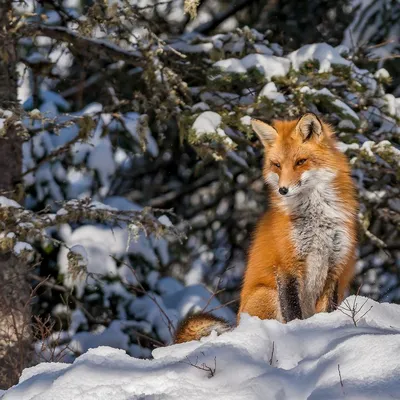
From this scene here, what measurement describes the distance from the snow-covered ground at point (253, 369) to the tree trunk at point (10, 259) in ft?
9.22

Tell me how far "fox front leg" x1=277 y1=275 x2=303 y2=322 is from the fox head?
0.69 metres

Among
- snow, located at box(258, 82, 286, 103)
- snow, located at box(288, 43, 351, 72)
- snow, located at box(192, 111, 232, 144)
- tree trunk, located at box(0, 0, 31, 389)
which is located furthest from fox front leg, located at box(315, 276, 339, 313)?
snow, located at box(288, 43, 351, 72)

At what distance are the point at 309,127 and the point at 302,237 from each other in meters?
0.96

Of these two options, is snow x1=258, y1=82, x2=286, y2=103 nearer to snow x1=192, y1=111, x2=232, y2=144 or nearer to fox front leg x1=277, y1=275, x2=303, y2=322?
snow x1=192, y1=111, x2=232, y2=144

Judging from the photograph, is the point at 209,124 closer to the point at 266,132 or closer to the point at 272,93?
the point at 272,93

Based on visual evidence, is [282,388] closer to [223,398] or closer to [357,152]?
[223,398]

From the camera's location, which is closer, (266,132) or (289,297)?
(289,297)

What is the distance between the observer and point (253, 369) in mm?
3902

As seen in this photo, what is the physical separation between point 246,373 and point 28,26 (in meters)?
5.73

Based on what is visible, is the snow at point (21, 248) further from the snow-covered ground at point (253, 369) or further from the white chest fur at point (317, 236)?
the snow-covered ground at point (253, 369)

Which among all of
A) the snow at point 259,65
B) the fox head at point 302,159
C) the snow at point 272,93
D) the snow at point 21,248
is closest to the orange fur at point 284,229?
the fox head at point 302,159

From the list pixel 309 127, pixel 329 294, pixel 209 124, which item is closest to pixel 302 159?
pixel 309 127

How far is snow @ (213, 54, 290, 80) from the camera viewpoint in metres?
8.41

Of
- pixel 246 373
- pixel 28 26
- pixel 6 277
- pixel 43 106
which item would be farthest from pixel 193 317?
pixel 43 106
